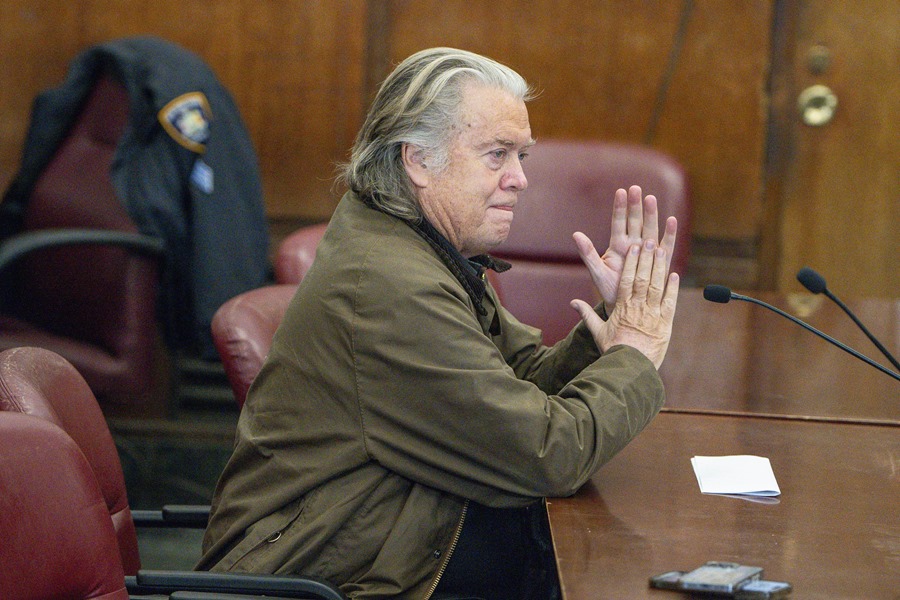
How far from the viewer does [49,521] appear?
1.16 meters

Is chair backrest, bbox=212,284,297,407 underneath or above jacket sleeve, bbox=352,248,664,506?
underneath

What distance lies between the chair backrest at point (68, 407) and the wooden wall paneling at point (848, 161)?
284 centimetres

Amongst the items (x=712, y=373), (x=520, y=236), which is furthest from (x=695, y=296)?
(x=712, y=373)

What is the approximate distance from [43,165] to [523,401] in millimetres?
2409

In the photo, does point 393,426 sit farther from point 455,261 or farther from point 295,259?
point 295,259

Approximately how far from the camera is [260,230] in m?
3.36

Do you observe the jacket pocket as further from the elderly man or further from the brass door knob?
the brass door knob

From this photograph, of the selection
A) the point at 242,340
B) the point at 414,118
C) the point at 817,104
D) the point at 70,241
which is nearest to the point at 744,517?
the point at 414,118

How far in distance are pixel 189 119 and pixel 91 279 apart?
53 centimetres

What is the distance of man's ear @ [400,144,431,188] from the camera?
1.59m

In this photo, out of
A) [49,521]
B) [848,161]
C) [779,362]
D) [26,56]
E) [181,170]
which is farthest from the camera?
[848,161]

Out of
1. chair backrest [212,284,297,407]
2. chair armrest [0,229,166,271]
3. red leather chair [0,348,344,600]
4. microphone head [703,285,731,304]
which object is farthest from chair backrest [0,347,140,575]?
chair armrest [0,229,166,271]

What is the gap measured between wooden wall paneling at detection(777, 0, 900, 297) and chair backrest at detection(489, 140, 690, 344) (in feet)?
3.21

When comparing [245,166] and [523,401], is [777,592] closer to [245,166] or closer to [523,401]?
[523,401]
